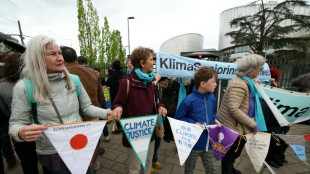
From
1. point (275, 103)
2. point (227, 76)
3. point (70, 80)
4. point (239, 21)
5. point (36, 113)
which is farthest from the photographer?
point (239, 21)

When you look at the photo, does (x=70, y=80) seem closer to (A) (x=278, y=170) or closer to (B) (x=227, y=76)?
(B) (x=227, y=76)

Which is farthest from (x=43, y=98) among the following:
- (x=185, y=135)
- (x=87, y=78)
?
(x=185, y=135)

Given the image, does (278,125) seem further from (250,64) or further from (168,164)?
(168,164)

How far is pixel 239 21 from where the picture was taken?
20891 mm

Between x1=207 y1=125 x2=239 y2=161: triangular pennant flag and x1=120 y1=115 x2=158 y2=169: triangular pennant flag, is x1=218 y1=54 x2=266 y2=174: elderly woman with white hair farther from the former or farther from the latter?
x1=120 y1=115 x2=158 y2=169: triangular pennant flag

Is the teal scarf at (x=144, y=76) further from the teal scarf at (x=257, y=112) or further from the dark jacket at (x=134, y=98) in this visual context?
the teal scarf at (x=257, y=112)

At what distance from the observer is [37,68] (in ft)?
3.69

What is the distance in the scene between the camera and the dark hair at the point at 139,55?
1806 mm

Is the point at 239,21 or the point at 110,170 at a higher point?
the point at 239,21

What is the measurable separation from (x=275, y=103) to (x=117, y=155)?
Result: 324 cm

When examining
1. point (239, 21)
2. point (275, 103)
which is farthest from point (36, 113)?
point (239, 21)

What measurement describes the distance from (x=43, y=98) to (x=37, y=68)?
26 cm

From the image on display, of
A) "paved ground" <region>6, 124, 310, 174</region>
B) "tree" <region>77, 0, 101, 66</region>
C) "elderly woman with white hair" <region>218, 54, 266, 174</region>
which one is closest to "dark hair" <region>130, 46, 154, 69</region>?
"elderly woman with white hair" <region>218, 54, 266, 174</region>

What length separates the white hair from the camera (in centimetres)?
111
